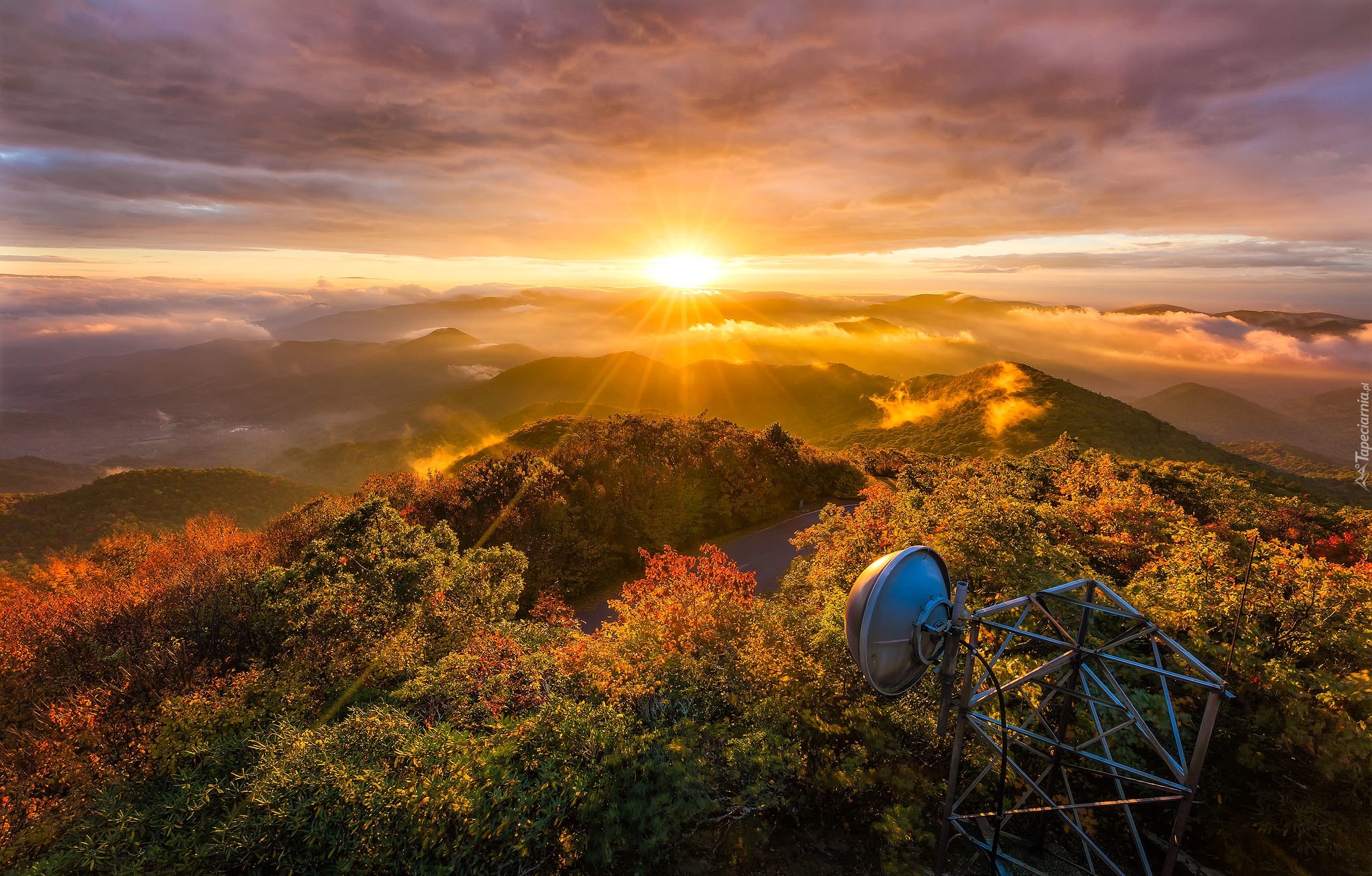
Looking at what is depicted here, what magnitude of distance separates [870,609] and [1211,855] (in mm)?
10942

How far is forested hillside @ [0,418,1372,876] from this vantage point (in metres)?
10.1

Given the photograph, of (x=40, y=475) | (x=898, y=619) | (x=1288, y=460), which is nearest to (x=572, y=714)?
(x=898, y=619)

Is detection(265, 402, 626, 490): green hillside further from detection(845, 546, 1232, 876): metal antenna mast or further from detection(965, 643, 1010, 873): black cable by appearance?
detection(965, 643, 1010, 873): black cable

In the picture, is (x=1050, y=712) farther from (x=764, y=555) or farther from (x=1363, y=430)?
(x=1363, y=430)

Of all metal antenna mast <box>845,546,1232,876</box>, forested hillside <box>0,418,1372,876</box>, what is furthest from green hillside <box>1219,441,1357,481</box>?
metal antenna mast <box>845,546,1232,876</box>

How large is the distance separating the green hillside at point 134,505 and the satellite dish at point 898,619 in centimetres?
8794

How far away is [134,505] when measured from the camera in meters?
74.6

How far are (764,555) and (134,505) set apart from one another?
302 feet

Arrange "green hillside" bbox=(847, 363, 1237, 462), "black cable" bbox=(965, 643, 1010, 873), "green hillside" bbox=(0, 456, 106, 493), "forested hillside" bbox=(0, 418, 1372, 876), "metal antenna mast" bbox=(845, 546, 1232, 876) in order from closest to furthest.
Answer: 1. "metal antenna mast" bbox=(845, 546, 1232, 876)
2. "black cable" bbox=(965, 643, 1010, 873)
3. "forested hillside" bbox=(0, 418, 1372, 876)
4. "green hillside" bbox=(847, 363, 1237, 462)
5. "green hillside" bbox=(0, 456, 106, 493)

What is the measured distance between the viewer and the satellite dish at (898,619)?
8664 mm

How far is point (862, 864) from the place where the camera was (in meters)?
11.2

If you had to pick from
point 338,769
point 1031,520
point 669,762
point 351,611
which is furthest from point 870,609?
point 351,611

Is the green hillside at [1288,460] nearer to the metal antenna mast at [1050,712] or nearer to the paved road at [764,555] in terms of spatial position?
the paved road at [764,555]

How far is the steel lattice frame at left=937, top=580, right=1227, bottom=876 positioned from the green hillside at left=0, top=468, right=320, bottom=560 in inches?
3498
